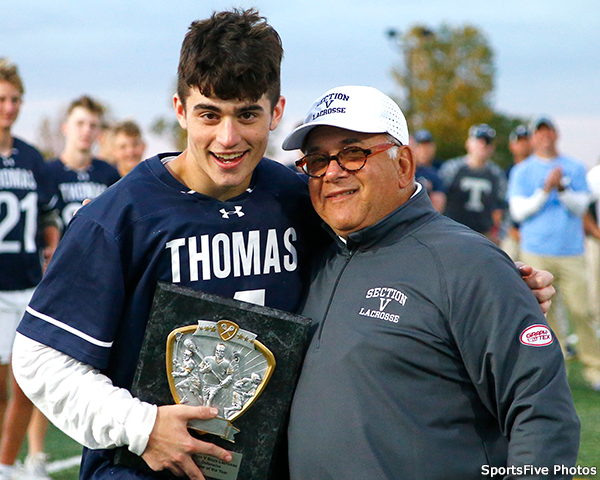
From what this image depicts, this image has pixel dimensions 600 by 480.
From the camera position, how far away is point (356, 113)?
101 inches

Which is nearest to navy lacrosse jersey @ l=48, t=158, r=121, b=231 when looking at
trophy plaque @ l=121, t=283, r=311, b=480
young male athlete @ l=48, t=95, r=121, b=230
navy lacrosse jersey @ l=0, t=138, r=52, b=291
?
young male athlete @ l=48, t=95, r=121, b=230

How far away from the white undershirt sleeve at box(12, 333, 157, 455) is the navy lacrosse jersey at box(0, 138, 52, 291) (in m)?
3.38

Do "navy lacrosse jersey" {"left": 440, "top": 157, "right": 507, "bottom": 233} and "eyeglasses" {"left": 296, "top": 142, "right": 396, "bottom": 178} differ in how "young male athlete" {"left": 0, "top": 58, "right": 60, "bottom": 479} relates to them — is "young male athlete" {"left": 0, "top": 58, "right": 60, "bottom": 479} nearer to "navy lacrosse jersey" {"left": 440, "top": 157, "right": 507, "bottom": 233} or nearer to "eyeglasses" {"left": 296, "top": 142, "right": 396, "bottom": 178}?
"eyeglasses" {"left": 296, "top": 142, "right": 396, "bottom": 178}

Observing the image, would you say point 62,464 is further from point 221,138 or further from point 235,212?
point 221,138

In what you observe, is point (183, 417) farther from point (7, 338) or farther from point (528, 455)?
point (7, 338)

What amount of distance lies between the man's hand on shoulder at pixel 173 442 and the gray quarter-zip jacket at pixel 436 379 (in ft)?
1.13

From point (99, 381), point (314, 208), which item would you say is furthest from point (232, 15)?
point (99, 381)

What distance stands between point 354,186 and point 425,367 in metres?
0.68

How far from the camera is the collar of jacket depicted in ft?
8.36

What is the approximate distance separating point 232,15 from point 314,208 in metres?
0.74

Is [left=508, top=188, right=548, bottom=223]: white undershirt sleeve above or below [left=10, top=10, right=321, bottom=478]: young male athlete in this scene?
below

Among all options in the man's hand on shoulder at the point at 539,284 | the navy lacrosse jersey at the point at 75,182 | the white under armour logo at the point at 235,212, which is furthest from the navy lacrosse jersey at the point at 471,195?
the white under armour logo at the point at 235,212

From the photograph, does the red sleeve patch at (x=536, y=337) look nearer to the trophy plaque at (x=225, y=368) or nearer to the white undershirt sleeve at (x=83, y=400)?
the trophy plaque at (x=225, y=368)

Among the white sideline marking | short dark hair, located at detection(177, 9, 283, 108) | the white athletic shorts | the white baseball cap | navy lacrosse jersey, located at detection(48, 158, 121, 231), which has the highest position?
short dark hair, located at detection(177, 9, 283, 108)
